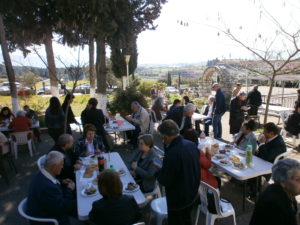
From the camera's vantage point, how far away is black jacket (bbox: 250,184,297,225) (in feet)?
5.75

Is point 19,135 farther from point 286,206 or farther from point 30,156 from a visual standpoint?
point 286,206

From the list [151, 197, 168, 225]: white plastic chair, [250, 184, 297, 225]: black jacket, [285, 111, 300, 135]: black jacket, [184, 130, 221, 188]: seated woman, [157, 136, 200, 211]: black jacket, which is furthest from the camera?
[285, 111, 300, 135]: black jacket

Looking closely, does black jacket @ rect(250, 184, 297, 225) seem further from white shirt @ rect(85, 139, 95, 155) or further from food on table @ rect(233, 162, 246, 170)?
white shirt @ rect(85, 139, 95, 155)

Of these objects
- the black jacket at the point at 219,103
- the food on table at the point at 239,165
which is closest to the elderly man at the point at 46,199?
the food on table at the point at 239,165

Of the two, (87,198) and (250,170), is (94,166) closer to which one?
(87,198)

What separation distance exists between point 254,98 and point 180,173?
673 centimetres

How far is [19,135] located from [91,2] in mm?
4742

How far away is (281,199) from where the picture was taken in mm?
1768

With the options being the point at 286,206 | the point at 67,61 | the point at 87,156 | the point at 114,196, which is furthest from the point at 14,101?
the point at 286,206

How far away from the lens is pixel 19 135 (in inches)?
250

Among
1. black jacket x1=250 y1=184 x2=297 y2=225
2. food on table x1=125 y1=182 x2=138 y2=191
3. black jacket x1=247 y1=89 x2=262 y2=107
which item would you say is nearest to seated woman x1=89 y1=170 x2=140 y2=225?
food on table x1=125 y1=182 x2=138 y2=191

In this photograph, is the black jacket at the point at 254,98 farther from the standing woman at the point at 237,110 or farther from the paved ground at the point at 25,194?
the paved ground at the point at 25,194

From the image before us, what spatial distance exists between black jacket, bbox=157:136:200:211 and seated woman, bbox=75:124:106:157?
207cm

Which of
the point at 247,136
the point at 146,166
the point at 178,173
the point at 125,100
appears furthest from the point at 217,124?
the point at 178,173
